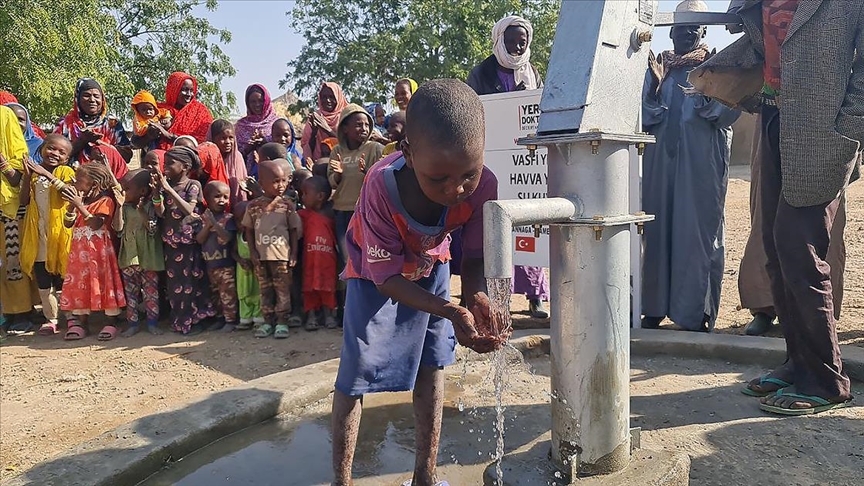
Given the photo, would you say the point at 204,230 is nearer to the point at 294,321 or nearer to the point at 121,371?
the point at 294,321

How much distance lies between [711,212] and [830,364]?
5.24 feet

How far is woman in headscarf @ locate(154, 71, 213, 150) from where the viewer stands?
18.5 feet

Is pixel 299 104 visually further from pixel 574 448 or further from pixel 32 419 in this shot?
pixel 574 448

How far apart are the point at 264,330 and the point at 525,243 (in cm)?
189

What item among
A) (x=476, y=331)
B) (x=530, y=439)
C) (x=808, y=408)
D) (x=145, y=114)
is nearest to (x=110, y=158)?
(x=145, y=114)

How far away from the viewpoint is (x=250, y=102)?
5.68 meters

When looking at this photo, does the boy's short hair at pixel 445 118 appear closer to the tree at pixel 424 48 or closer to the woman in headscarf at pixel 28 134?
the woman in headscarf at pixel 28 134

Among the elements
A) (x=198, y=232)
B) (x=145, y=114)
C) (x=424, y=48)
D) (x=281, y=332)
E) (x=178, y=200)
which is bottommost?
(x=281, y=332)

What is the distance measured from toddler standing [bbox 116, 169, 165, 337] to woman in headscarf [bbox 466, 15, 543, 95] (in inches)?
98.5

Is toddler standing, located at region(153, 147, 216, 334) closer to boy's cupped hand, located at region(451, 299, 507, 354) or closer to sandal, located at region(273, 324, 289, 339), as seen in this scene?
sandal, located at region(273, 324, 289, 339)

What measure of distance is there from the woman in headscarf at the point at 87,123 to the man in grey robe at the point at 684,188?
415 cm

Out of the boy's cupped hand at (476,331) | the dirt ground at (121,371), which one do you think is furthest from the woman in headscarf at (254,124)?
the boy's cupped hand at (476,331)

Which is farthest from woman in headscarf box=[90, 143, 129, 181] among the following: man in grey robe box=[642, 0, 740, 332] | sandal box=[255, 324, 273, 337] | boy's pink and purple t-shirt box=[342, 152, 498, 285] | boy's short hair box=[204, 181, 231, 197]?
man in grey robe box=[642, 0, 740, 332]

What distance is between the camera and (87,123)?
5230 mm
